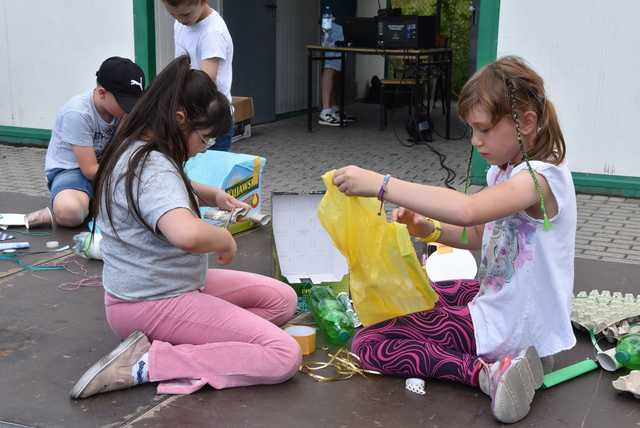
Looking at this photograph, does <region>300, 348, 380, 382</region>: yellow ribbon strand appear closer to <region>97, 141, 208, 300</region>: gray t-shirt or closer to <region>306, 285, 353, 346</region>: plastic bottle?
<region>306, 285, 353, 346</region>: plastic bottle

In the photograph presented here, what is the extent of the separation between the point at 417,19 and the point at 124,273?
21.6 feet

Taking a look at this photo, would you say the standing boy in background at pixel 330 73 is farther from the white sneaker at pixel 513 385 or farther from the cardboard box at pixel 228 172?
the white sneaker at pixel 513 385

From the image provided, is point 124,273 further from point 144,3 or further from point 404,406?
point 144,3

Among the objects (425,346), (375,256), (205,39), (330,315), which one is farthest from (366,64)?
(425,346)

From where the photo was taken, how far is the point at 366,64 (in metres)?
12.5

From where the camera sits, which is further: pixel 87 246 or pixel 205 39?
pixel 205 39

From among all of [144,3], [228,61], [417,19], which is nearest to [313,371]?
[228,61]

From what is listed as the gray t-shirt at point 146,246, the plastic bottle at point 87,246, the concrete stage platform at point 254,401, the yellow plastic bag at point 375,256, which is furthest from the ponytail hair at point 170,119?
the plastic bottle at point 87,246

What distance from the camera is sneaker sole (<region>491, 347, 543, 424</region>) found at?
2457 mm

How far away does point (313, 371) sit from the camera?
286 cm

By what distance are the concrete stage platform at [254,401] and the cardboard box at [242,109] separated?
518 cm

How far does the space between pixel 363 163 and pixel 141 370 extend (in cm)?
506

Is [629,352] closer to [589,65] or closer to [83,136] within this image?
[83,136]

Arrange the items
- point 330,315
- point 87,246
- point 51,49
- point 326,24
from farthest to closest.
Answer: point 326,24 < point 51,49 < point 87,246 < point 330,315
